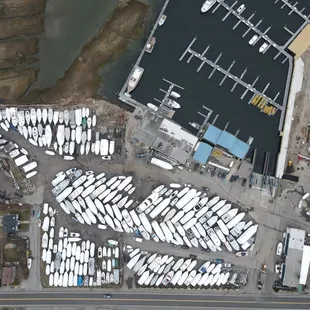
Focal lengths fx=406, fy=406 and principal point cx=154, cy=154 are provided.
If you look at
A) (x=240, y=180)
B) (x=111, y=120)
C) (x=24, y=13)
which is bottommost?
(x=240, y=180)

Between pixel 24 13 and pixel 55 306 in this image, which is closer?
pixel 55 306

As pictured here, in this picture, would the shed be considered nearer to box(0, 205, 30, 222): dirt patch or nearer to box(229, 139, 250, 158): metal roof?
box(0, 205, 30, 222): dirt patch

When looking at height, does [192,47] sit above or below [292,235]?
above

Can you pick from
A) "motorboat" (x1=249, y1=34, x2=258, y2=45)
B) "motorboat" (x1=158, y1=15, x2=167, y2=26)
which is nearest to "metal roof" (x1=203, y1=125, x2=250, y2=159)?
"motorboat" (x1=249, y1=34, x2=258, y2=45)

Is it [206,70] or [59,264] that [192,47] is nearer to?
[206,70]

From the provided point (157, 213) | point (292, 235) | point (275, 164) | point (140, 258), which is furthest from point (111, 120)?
point (292, 235)

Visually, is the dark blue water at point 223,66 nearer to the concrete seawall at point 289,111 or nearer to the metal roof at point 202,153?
the concrete seawall at point 289,111
